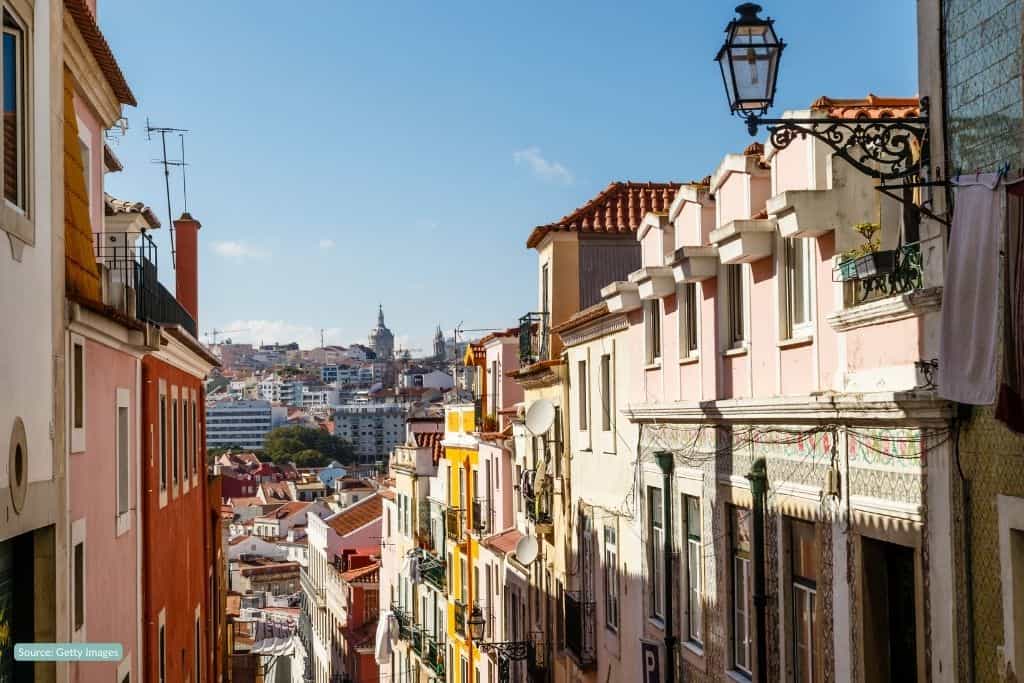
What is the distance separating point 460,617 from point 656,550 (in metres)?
21.2

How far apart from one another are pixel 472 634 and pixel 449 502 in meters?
5.82

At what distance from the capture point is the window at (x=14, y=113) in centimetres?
955

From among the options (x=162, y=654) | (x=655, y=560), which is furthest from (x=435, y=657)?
(x=655, y=560)

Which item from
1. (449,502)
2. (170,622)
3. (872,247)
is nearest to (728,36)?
(872,247)

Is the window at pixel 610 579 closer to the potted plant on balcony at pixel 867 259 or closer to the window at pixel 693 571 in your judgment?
the window at pixel 693 571

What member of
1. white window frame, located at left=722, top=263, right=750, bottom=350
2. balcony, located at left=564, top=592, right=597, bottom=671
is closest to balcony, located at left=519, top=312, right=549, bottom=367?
balcony, located at left=564, top=592, right=597, bottom=671

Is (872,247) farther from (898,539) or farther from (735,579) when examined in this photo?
(735,579)

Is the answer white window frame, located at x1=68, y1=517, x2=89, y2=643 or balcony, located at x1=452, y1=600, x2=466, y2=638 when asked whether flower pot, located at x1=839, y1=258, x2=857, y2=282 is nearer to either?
white window frame, located at x1=68, y1=517, x2=89, y2=643

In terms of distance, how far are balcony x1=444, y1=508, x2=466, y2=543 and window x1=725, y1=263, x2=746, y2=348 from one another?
2392cm

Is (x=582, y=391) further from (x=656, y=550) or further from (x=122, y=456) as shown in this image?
(x=122, y=456)

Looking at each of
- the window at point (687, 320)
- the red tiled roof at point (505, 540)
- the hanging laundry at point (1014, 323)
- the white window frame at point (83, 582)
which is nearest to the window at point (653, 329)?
the window at point (687, 320)

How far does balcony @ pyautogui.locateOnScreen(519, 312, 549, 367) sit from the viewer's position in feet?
→ 90.4

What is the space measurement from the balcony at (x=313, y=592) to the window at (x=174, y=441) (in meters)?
59.8

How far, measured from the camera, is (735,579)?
14461mm
